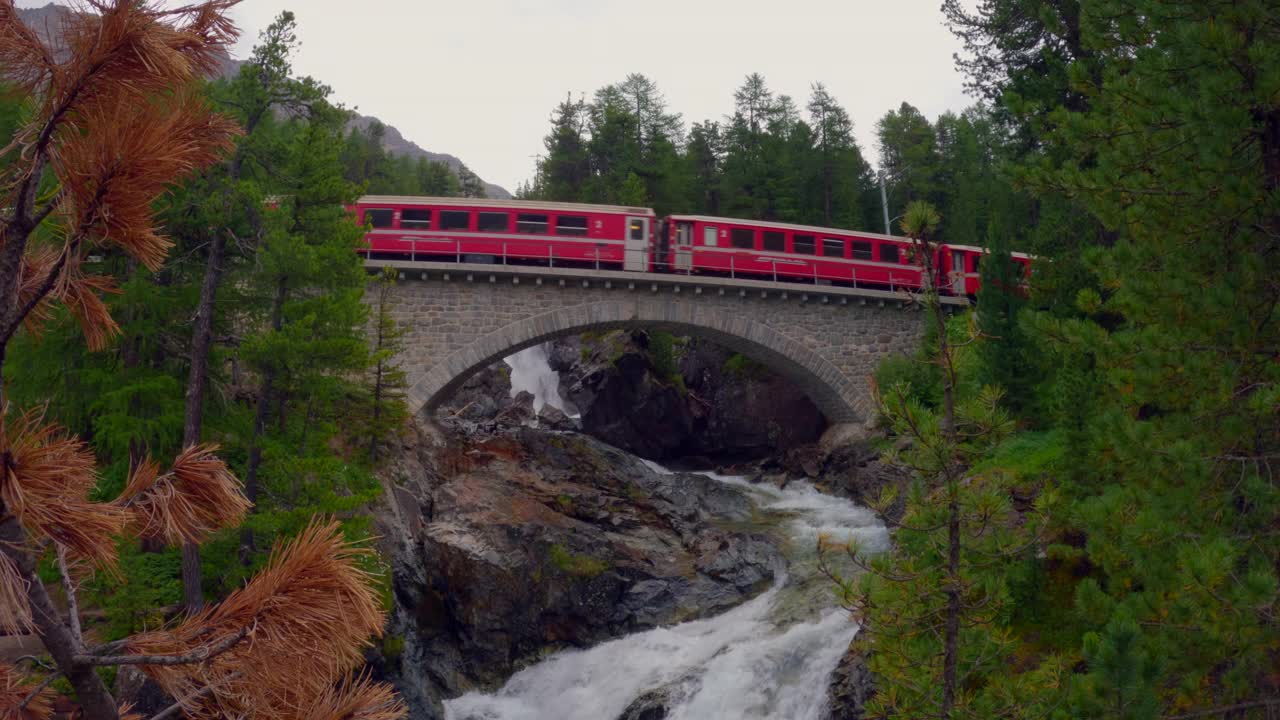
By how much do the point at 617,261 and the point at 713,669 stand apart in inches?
560

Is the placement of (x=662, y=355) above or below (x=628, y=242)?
below

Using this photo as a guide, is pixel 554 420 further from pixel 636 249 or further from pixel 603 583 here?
pixel 603 583

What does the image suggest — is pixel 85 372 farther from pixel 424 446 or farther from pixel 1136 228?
pixel 1136 228

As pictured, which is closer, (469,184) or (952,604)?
(952,604)

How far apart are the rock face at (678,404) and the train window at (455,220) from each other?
1240 cm

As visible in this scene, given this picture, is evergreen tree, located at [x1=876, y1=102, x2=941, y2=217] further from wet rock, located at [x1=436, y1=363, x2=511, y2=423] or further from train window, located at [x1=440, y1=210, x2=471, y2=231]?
train window, located at [x1=440, y1=210, x2=471, y2=231]

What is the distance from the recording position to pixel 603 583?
17781mm

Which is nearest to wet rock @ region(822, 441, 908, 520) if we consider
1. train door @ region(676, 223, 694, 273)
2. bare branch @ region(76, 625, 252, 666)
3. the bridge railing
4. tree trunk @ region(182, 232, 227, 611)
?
the bridge railing

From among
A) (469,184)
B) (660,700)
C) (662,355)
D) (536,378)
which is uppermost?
(469,184)

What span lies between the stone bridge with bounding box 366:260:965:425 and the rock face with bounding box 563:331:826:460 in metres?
5.09

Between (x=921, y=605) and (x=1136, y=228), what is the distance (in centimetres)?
388

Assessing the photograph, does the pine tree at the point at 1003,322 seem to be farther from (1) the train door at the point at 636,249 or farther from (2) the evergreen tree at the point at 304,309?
(2) the evergreen tree at the point at 304,309

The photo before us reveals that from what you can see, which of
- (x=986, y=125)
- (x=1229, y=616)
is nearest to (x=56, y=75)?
(x=1229, y=616)

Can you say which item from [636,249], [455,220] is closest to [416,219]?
[455,220]
